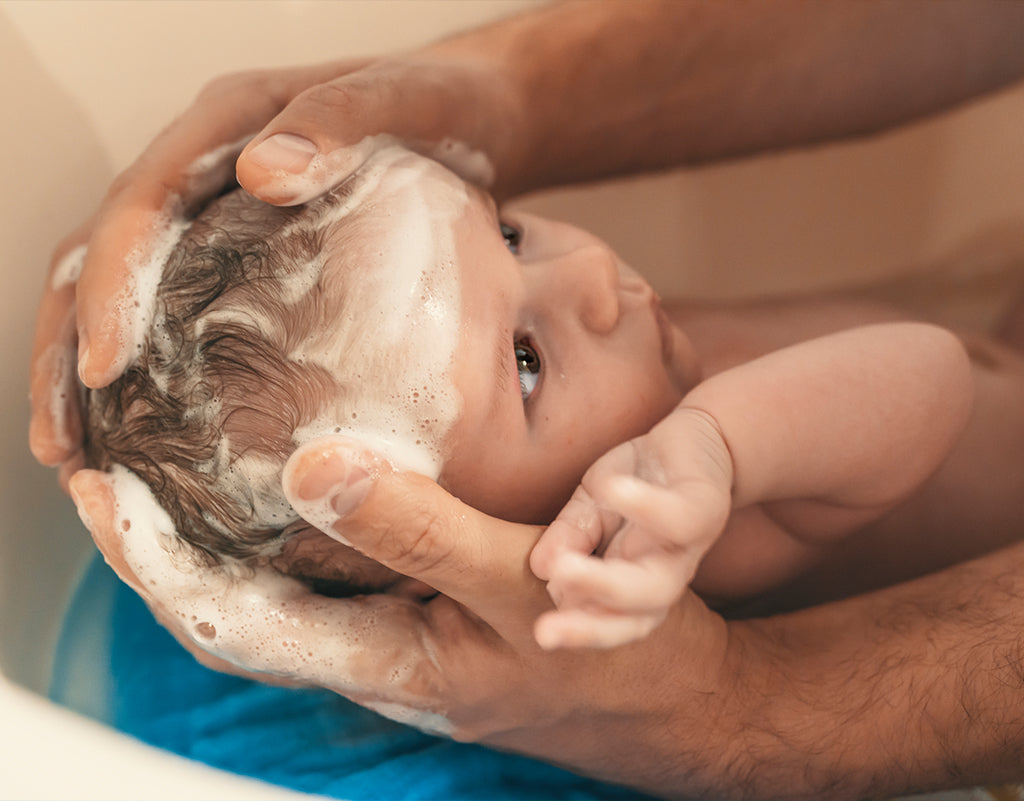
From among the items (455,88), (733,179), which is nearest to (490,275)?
(455,88)

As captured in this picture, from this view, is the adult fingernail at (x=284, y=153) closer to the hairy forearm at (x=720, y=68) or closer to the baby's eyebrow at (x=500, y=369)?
the baby's eyebrow at (x=500, y=369)

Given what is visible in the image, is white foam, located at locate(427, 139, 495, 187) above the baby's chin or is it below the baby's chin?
above

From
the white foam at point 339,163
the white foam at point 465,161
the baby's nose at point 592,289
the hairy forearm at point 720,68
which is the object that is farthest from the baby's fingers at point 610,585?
the hairy forearm at point 720,68

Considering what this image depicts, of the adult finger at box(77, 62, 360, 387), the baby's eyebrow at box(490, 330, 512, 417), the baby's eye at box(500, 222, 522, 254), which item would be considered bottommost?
the baby's eyebrow at box(490, 330, 512, 417)

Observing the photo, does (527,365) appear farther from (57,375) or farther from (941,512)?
(941,512)

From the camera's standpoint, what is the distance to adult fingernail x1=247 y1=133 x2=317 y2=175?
808 mm

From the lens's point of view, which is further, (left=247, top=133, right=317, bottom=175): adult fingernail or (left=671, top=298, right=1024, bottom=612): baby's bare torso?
(left=671, top=298, right=1024, bottom=612): baby's bare torso

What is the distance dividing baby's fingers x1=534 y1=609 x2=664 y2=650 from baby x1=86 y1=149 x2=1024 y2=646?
38 mm

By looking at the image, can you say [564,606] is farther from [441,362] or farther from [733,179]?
[733,179]

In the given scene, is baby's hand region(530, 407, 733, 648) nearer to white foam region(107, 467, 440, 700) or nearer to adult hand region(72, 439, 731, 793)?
adult hand region(72, 439, 731, 793)

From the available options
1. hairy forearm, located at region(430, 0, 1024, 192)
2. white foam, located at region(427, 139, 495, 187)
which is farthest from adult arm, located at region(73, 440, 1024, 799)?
hairy forearm, located at region(430, 0, 1024, 192)

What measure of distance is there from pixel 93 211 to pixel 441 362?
0.75m

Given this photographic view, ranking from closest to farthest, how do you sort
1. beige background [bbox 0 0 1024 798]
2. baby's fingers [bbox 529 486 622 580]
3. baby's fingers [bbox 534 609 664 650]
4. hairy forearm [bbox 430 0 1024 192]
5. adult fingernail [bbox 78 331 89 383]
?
1. baby's fingers [bbox 534 609 664 650]
2. baby's fingers [bbox 529 486 622 580]
3. adult fingernail [bbox 78 331 89 383]
4. beige background [bbox 0 0 1024 798]
5. hairy forearm [bbox 430 0 1024 192]

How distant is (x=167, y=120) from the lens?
140cm
